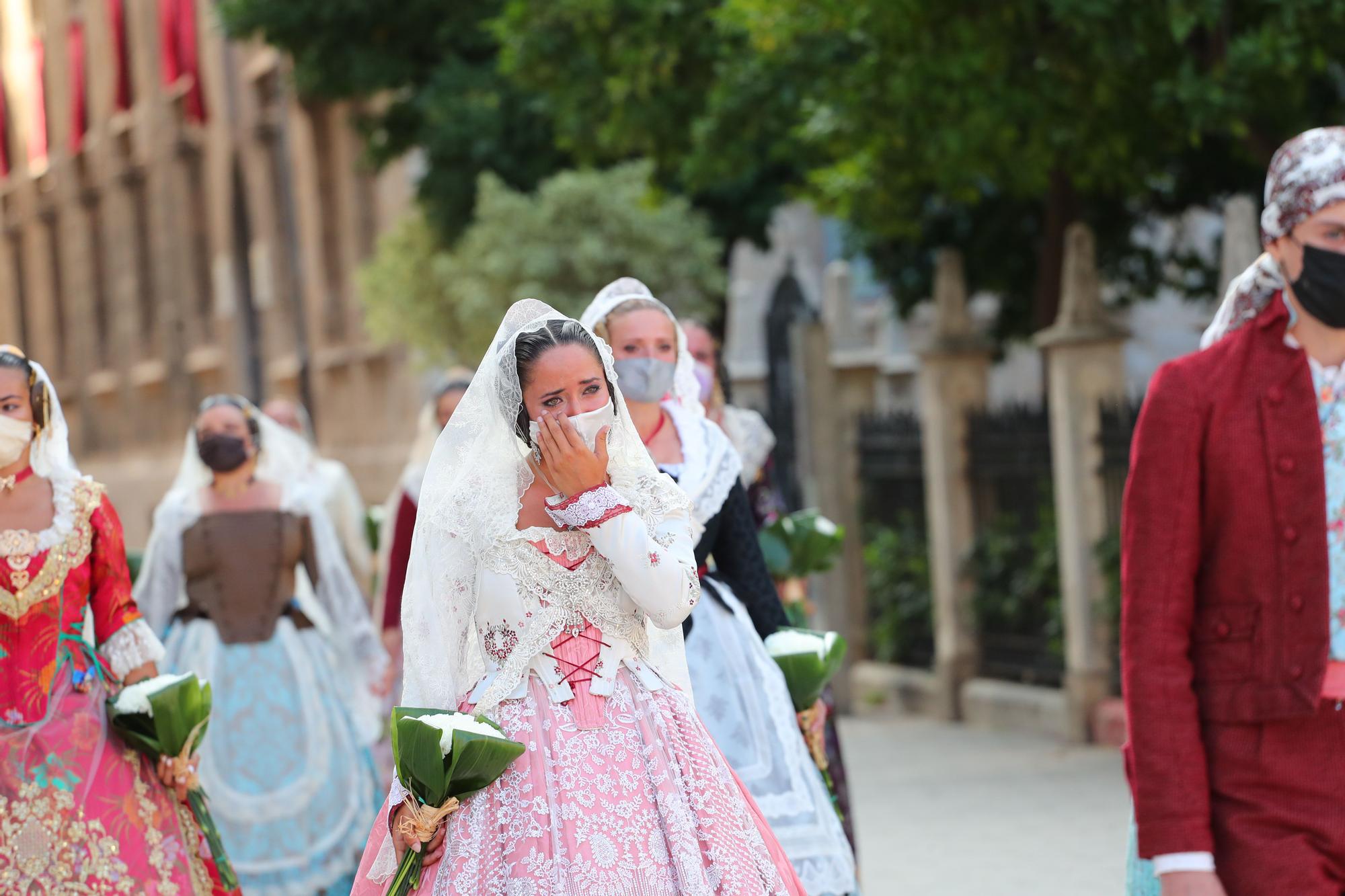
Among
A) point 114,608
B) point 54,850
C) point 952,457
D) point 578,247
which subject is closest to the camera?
point 54,850

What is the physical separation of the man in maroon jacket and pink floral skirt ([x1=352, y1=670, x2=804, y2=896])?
3.48 feet

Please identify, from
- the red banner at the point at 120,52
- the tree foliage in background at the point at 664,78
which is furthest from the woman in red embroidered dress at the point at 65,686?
the red banner at the point at 120,52

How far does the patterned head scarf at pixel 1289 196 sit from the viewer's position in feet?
11.0

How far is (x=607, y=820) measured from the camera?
4.11 m

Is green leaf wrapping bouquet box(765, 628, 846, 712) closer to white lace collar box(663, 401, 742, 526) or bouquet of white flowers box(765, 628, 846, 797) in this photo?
bouquet of white flowers box(765, 628, 846, 797)

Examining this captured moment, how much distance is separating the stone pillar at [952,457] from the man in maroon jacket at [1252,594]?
9.78 metres

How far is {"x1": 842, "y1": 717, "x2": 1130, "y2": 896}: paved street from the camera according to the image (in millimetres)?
8430

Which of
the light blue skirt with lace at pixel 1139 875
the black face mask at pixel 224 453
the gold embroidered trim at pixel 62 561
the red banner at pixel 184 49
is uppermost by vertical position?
the red banner at pixel 184 49

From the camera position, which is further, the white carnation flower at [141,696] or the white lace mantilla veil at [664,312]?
the white lace mantilla veil at [664,312]

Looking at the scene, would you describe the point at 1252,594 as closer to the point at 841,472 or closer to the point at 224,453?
the point at 224,453

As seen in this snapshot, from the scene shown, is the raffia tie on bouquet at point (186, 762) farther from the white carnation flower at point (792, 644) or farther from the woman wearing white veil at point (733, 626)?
the white carnation flower at point (792, 644)

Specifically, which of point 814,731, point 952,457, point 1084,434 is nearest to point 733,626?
point 814,731

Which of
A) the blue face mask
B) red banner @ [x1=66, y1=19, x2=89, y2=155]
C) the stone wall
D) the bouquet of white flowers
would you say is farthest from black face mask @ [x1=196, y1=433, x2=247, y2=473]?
red banner @ [x1=66, y1=19, x2=89, y2=155]

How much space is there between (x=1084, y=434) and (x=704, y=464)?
20.8ft
